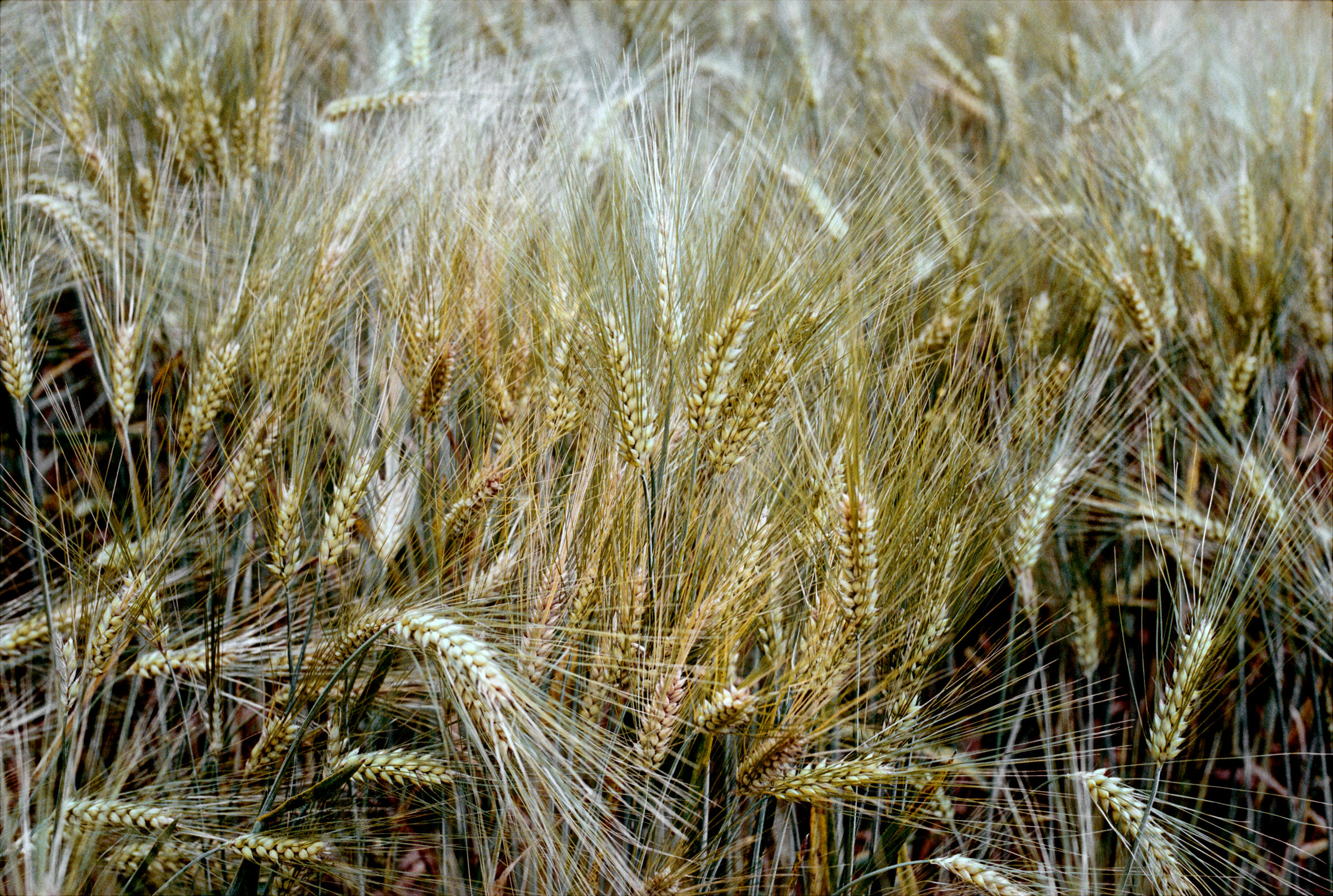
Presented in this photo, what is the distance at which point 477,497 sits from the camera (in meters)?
0.98

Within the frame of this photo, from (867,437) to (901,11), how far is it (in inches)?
86.0

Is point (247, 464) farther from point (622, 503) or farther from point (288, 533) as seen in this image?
point (622, 503)

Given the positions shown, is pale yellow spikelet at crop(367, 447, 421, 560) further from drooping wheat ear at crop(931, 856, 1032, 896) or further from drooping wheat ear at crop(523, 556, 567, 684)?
drooping wheat ear at crop(931, 856, 1032, 896)

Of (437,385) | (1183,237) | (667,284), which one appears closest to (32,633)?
(437,385)

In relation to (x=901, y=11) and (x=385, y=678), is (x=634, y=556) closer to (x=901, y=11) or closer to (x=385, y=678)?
(x=385, y=678)

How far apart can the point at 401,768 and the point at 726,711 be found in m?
0.31

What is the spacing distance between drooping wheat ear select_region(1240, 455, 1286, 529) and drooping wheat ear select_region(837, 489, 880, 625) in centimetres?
52

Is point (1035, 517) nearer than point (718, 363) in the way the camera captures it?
No

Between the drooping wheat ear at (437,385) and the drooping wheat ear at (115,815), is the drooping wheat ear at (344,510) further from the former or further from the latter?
the drooping wheat ear at (115,815)

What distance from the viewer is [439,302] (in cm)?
104

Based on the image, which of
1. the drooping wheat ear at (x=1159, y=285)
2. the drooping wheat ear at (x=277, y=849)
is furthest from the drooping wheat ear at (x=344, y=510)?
the drooping wheat ear at (x=1159, y=285)

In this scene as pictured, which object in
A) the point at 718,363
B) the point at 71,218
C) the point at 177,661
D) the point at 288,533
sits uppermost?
the point at 71,218

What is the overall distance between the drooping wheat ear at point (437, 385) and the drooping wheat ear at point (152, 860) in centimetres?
47

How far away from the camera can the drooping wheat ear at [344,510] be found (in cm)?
91
